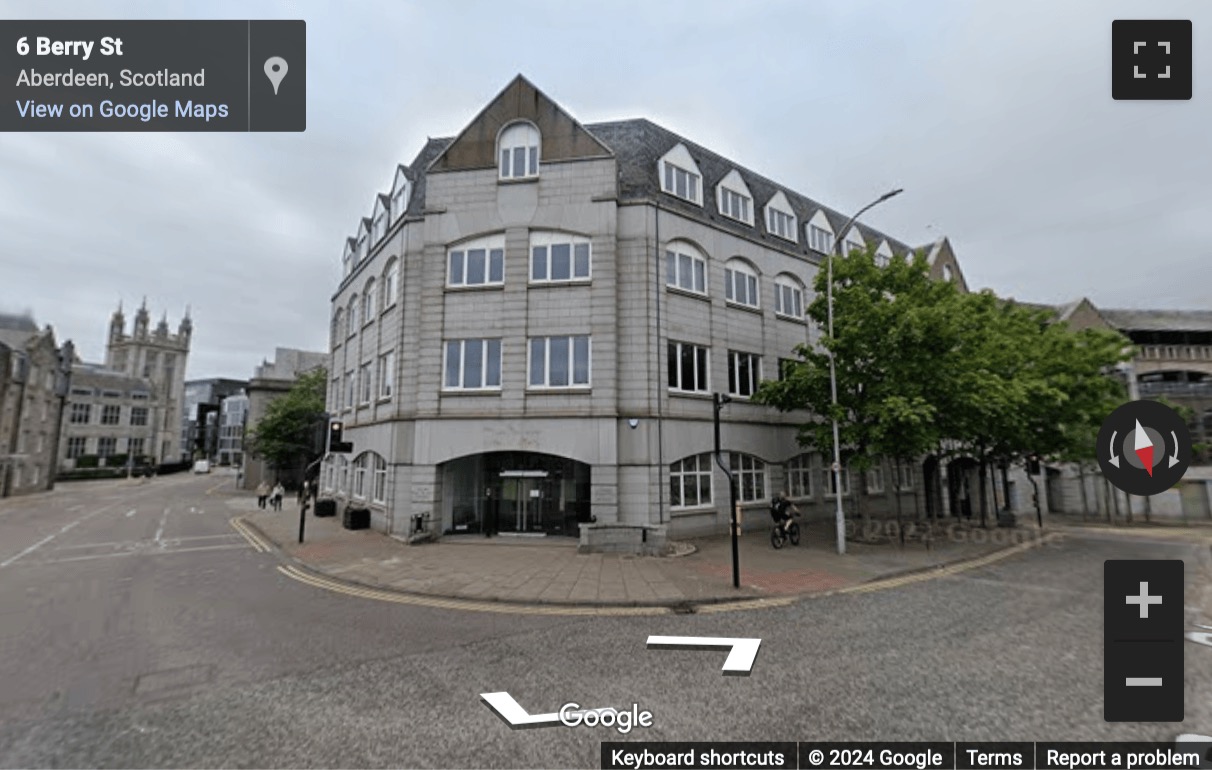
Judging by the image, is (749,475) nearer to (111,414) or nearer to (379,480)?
(379,480)

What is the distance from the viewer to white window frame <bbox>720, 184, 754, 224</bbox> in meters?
21.1

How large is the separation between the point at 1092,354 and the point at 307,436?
157 ft

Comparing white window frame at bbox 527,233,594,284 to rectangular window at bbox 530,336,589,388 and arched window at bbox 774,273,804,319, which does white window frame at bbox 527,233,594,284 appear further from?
arched window at bbox 774,273,804,319

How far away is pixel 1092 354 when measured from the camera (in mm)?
21500

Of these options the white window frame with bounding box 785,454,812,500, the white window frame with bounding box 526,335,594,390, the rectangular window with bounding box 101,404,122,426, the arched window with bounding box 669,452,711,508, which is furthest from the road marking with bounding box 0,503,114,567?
the rectangular window with bounding box 101,404,122,426

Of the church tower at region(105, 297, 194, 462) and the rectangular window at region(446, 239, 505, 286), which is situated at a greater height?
the church tower at region(105, 297, 194, 462)

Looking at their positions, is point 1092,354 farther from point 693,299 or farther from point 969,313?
point 693,299

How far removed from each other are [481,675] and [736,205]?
20274 mm

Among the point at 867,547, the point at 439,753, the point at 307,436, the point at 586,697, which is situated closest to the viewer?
the point at 439,753

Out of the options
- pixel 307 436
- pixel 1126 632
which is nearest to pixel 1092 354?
pixel 1126 632

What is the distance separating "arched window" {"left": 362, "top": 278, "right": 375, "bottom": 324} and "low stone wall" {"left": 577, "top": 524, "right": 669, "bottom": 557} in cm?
1467

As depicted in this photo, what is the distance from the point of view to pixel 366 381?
23062mm

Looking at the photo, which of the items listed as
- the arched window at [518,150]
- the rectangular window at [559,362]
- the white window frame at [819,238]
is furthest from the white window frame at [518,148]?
the white window frame at [819,238]

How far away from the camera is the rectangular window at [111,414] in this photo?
7369cm
